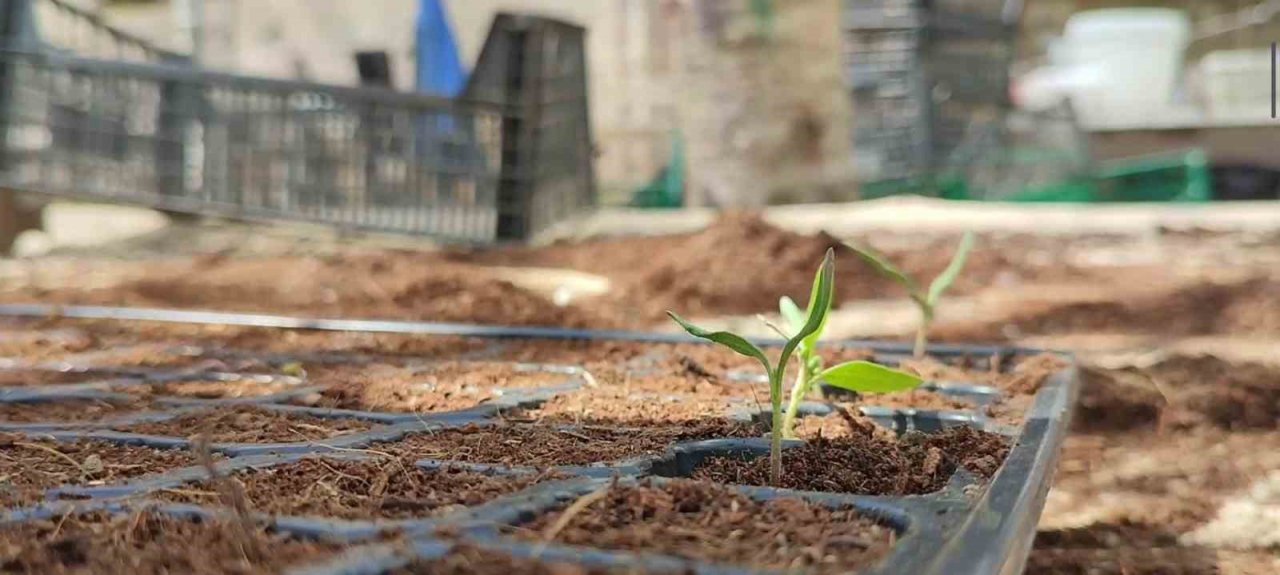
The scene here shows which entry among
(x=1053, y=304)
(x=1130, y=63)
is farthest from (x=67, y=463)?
(x=1130, y=63)

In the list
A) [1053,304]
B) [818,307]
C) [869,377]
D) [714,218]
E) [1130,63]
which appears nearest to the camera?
[818,307]

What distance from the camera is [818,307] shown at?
120 centimetres

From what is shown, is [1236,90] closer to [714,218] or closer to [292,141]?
[714,218]

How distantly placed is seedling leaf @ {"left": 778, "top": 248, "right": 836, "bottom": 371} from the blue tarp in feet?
24.2

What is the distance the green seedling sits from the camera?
114 cm

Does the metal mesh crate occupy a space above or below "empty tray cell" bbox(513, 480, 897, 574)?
above

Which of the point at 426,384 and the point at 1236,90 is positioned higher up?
the point at 1236,90

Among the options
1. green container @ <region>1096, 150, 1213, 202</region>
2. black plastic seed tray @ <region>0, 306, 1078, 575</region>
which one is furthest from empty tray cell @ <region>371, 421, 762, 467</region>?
green container @ <region>1096, 150, 1213, 202</region>

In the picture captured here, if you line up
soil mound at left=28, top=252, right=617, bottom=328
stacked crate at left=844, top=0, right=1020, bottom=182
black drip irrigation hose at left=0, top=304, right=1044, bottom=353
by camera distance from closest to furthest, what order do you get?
1. black drip irrigation hose at left=0, top=304, right=1044, bottom=353
2. soil mound at left=28, top=252, right=617, bottom=328
3. stacked crate at left=844, top=0, right=1020, bottom=182

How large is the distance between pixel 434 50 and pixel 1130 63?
7654mm

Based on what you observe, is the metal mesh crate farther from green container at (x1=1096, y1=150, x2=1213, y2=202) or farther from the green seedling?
green container at (x1=1096, y1=150, x2=1213, y2=202)

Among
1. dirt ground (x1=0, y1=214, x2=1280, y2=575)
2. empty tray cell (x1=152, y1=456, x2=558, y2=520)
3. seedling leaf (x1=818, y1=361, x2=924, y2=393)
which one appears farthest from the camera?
dirt ground (x1=0, y1=214, x2=1280, y2=575)

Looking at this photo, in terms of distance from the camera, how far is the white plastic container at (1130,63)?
12.2 meters

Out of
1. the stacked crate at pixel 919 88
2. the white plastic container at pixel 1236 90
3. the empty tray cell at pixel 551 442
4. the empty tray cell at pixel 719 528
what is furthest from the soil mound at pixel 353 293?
the white plastic container at pixel 1236 90
